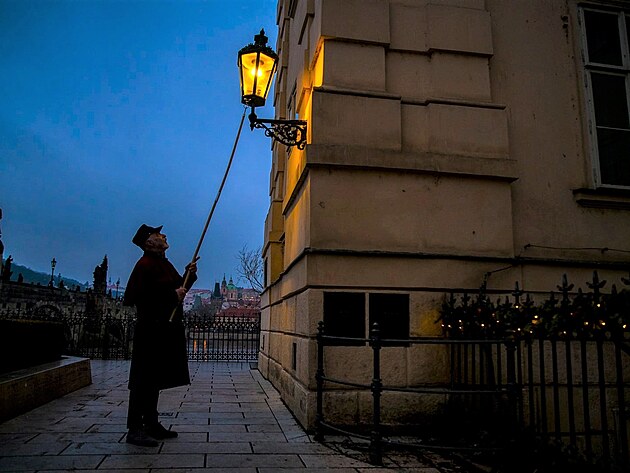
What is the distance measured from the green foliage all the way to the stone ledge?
5.35 metres

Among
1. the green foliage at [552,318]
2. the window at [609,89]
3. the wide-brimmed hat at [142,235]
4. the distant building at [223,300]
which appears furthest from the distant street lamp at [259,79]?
the distant building at [223,300]

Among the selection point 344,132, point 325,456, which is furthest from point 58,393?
point 344,132

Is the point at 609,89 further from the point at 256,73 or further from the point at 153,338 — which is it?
the point at 153,338

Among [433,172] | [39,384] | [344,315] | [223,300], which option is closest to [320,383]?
[344,315]

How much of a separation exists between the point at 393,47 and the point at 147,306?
4.43 m

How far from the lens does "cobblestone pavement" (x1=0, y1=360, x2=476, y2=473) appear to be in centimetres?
431

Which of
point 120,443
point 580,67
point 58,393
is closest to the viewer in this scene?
point 120,443

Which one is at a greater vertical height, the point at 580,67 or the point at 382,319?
the point at 580,67

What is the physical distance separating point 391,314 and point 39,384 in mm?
5175

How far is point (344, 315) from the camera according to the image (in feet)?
18.8

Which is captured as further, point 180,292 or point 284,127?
point 284,127

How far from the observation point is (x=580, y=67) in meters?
7.17

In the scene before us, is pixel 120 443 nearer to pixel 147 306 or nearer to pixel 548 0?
pixel 147 306

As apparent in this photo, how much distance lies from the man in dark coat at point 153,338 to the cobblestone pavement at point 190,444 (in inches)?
13.7
